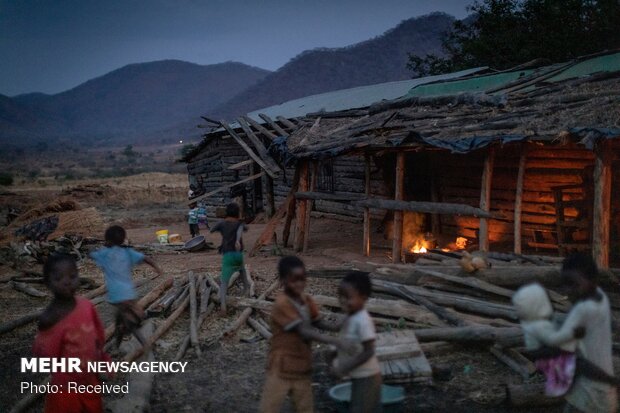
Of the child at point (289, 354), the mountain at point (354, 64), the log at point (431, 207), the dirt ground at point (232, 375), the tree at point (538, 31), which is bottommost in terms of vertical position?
the dirt ground at point (232, 375)

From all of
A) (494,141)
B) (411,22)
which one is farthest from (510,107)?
(411,22)

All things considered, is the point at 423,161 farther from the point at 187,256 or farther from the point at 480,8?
the point at 480,8

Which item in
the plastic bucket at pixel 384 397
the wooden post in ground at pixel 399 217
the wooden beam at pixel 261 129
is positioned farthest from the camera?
the wooden beam at pixel 261 129

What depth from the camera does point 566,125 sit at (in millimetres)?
8430

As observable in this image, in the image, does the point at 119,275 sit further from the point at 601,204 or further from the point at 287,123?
the point at 287,123

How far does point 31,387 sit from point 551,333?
5442 mm

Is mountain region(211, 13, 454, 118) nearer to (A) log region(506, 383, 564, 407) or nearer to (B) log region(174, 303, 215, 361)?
(B) log region(174, 303, 215, 361)

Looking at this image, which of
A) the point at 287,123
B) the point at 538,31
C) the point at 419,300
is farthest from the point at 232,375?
the point at 538,31

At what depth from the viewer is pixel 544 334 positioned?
2.98 m

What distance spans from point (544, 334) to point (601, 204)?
656cm

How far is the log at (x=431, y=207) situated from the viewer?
32.2ft

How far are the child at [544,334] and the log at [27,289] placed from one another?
9371 millimetres

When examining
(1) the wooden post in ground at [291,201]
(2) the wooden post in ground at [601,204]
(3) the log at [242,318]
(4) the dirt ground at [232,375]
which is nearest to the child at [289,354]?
(4) the dirt ground at [232,375]

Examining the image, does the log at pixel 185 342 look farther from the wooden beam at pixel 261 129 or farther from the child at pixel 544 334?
the wooden beam at pixel 261 129
